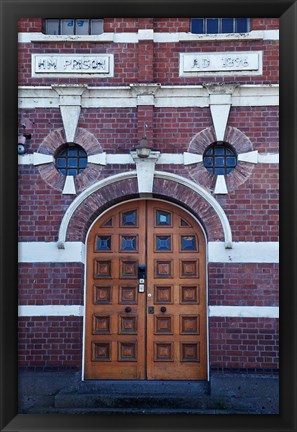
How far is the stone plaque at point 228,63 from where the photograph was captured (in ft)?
35.5

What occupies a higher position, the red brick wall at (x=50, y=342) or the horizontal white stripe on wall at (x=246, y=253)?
the horizontal white stripe on wall at (x=246, y=253)

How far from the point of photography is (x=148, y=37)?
1088 centimetres

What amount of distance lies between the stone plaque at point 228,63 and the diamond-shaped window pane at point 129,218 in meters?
2.37

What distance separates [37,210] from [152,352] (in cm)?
278

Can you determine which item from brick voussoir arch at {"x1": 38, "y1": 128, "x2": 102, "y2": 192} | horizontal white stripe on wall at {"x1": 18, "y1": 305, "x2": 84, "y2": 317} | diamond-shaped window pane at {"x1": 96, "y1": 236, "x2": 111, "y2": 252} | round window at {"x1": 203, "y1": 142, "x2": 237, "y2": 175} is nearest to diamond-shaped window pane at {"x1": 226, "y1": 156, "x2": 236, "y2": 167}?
round window at {"x1": 203, "y1": 142, "x2": 237, "y2": 175}

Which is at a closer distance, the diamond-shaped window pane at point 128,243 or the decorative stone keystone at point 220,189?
the decorative stone keystone at point 220,189

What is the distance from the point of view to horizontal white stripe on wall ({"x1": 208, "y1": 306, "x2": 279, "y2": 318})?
34.3 feet

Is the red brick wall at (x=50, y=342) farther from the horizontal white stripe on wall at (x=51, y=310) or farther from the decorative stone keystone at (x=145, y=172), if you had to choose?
the decorative stone keystone at (x=145, y=172)

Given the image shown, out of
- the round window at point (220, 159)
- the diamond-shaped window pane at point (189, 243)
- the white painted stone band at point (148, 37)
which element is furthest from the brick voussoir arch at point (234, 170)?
the white painted stone band at point (148, 37)

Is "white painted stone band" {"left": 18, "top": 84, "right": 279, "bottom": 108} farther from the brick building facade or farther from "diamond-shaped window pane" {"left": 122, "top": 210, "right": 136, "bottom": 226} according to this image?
"diamond-shaped window pane" {"left": 122, "top": 210, "right": 136, "bottom": 226}

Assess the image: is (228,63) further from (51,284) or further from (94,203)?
(51,284)

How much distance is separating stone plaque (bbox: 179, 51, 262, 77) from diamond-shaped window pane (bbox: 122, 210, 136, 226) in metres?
2.37
